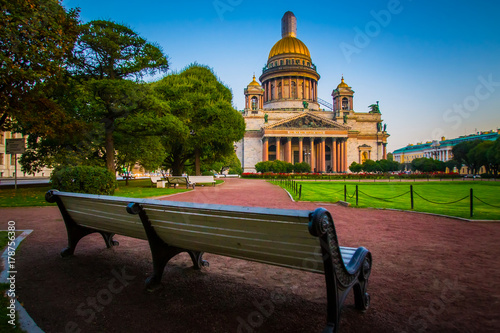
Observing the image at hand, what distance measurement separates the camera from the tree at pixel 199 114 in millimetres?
27016

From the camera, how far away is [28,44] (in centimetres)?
1355

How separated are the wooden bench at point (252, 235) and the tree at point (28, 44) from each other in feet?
40.4

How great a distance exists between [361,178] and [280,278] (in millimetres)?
40427

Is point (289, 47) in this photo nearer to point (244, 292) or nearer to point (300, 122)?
point (300, 122)

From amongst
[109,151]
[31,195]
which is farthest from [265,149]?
[31,195]

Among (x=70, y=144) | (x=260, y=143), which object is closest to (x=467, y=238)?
(x=70, y=144)

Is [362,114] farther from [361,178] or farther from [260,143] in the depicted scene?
[361,178]

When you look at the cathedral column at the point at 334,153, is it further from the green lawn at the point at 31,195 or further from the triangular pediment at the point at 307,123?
the green lawn at the point at 31,195

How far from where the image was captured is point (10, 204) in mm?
11938

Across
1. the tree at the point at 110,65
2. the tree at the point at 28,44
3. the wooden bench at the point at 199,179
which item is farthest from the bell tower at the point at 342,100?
the tree at the point at 28,44

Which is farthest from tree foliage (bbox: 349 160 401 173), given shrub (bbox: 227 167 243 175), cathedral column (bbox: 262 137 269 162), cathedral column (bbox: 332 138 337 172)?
shrub (bbox: 227 167 243 175)

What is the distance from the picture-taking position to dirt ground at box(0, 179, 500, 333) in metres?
2.98

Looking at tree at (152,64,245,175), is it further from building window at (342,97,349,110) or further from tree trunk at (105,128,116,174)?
building window at (342,97,349,110)

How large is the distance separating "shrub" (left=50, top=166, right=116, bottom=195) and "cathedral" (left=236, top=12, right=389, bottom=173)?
49.3 meters
